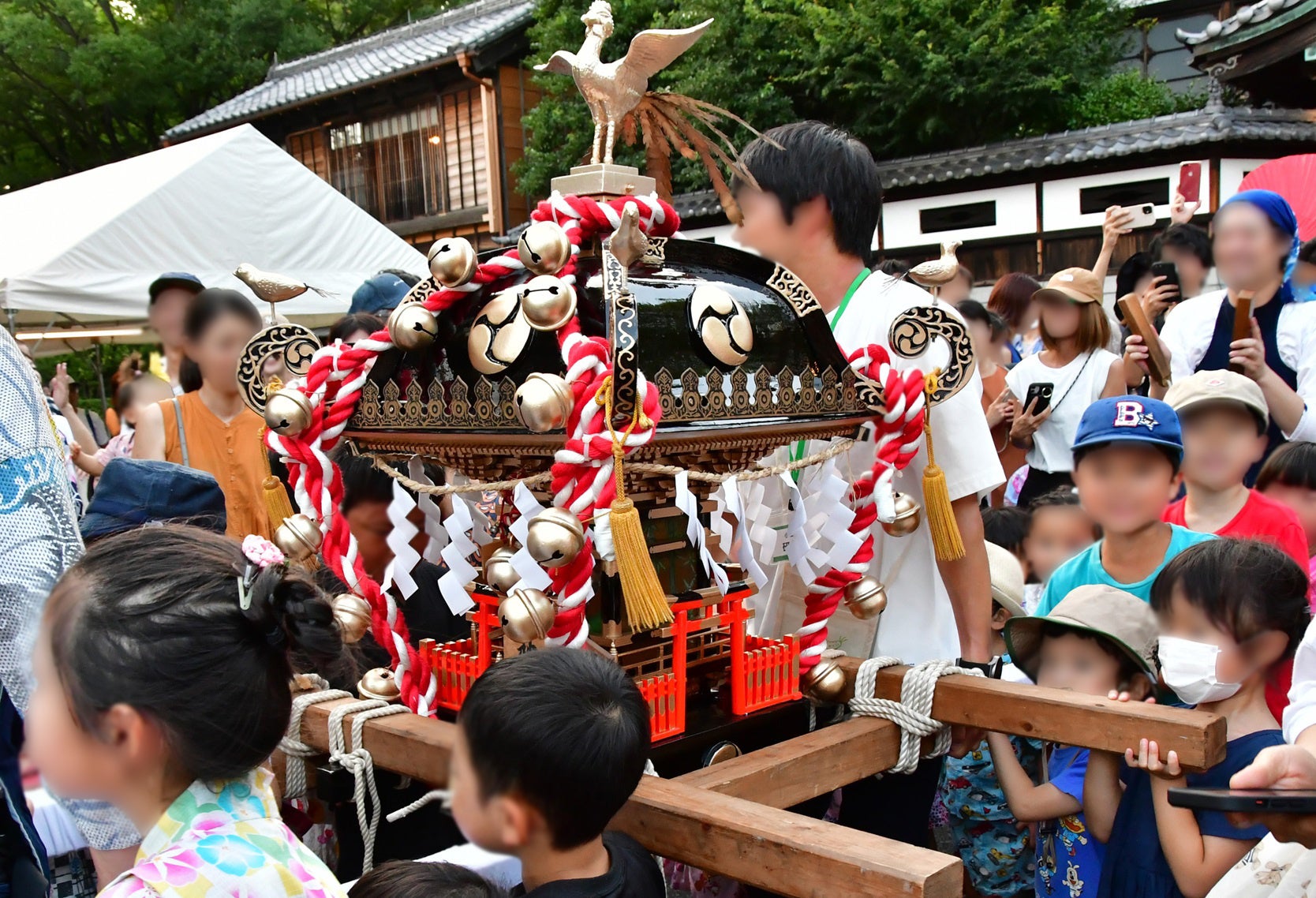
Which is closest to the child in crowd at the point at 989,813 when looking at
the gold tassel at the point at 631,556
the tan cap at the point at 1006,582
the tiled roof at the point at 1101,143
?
the tan cap at the point at 1006,582

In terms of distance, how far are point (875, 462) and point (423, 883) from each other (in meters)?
1.10

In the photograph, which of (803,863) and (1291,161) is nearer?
(803,863)

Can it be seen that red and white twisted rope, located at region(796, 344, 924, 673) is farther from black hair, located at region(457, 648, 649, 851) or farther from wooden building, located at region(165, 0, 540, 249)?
wooden building, located at region(165, 0, 540, 249)

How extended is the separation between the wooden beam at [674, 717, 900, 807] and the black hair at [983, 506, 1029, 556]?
177 centimetres

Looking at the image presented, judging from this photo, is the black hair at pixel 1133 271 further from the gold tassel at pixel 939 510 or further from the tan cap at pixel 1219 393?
the gold tassel at pixel 939 510

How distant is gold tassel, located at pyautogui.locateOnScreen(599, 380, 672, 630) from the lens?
1.46 m

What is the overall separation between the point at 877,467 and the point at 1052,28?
1031 centimetres

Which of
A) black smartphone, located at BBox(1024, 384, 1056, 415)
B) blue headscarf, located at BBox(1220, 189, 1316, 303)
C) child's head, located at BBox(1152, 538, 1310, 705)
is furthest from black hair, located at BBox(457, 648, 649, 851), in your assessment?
black smartphone, located at BBox(1024, 384, 1056, 415)

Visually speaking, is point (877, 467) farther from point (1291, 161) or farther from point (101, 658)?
point (1291, 161)

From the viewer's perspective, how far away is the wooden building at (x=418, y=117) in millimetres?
14703

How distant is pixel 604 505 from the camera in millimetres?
1482

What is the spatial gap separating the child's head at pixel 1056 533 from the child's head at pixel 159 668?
234 centimetres

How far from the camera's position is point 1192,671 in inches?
68.0

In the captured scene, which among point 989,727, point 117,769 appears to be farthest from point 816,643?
point 117,769
